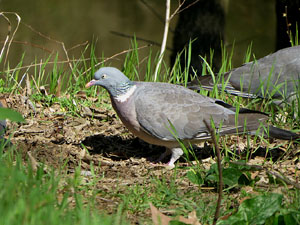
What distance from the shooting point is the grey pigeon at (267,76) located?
5355 millimetres

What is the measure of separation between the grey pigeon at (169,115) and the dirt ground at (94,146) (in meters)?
0.22

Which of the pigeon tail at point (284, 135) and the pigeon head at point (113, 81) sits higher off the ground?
the pigeon head at point (113, 81)

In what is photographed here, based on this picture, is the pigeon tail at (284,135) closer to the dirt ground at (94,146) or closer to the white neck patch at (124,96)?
the dirt ground at (94,146)

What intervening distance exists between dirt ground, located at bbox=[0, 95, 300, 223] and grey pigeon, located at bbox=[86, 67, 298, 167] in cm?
22

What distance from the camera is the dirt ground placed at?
3.89 metres

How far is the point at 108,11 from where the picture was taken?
1226cm

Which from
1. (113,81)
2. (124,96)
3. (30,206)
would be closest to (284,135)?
(124,96)

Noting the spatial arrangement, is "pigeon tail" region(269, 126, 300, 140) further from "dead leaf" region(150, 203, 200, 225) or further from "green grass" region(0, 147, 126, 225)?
"green grass" region(0, 147, 126, 225)

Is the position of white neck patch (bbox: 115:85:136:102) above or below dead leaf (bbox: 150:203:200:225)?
above

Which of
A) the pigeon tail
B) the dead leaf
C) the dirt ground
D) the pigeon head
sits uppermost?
the pigeon head

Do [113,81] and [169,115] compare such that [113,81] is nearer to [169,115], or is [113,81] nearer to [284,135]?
[169,115]

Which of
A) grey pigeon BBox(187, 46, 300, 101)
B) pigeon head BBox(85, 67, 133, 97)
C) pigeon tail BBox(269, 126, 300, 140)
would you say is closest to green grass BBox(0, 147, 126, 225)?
pigeon head BBox(85, 67, 133, 97)

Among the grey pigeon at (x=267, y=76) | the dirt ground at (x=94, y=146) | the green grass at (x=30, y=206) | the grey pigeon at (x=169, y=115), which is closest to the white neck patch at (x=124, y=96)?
the grey pigeon at (x=169, y=115)

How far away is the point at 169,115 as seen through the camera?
425 centimetres
